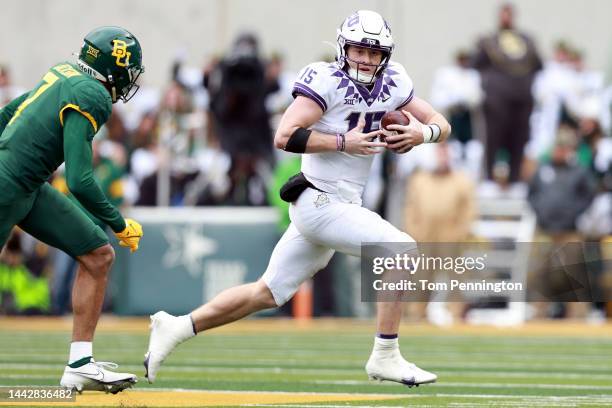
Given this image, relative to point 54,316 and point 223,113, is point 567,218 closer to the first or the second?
point 223,113

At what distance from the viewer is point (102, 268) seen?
745cm

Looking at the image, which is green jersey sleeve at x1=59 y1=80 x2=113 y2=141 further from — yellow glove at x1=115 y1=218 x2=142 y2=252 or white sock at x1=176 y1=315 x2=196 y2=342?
white sock at x1=176 y1=315 x2=196 y2=342

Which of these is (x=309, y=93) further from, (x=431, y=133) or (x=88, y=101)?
(x=88, y=101)

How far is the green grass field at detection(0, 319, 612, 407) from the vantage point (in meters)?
7.42

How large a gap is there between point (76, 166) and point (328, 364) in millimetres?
3561

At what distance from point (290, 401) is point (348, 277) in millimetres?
8428

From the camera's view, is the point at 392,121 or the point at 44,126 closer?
the point at 44,126

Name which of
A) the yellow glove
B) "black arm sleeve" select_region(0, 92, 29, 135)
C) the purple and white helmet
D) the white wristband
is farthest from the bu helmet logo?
the white wristband

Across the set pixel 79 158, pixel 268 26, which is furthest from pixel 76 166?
pixel 268 26

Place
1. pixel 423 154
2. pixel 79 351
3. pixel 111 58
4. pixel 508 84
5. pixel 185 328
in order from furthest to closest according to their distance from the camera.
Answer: pixel 423 154 < pixel 508 84 < pixel 185 328 < pixel 79 351 < pixel 111 58

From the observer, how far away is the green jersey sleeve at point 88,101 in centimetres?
702

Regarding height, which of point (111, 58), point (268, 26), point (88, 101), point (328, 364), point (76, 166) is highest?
point (268, 26)

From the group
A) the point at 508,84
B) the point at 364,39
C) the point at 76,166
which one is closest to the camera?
the point at 76,166

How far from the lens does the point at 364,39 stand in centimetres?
748
